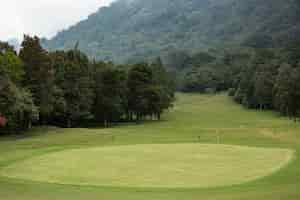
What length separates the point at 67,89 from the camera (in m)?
70.5

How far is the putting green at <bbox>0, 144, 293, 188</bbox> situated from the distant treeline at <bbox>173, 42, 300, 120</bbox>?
49231 mm

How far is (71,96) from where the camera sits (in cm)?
7156

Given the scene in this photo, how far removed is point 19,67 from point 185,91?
11421 centimetres

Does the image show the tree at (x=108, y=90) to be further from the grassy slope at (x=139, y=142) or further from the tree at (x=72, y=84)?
the grassy slope at (x=139, y=142)

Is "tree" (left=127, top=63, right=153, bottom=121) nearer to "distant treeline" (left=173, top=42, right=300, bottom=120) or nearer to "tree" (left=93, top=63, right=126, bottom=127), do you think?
"tree" (left=93, top=63, right=126, bottom=127)

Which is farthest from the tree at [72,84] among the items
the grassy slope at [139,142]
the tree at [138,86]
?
the tree at [138,86]

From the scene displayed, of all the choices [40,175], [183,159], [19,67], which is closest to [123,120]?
[19,67]

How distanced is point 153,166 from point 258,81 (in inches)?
3453

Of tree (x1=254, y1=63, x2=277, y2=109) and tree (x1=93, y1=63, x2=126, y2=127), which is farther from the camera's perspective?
tree (x1=254, y1=63, x2=277, y2=109)

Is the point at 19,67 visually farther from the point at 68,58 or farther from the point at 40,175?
the point at 40,175

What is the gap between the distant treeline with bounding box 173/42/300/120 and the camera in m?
88.3

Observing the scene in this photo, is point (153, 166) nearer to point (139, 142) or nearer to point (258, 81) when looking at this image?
point (139, 142)

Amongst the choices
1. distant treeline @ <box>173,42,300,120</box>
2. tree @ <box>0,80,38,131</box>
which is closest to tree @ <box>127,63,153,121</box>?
distant treeline @ <box>173,42,300,120</box>

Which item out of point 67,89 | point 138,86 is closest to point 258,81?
point 138,86
